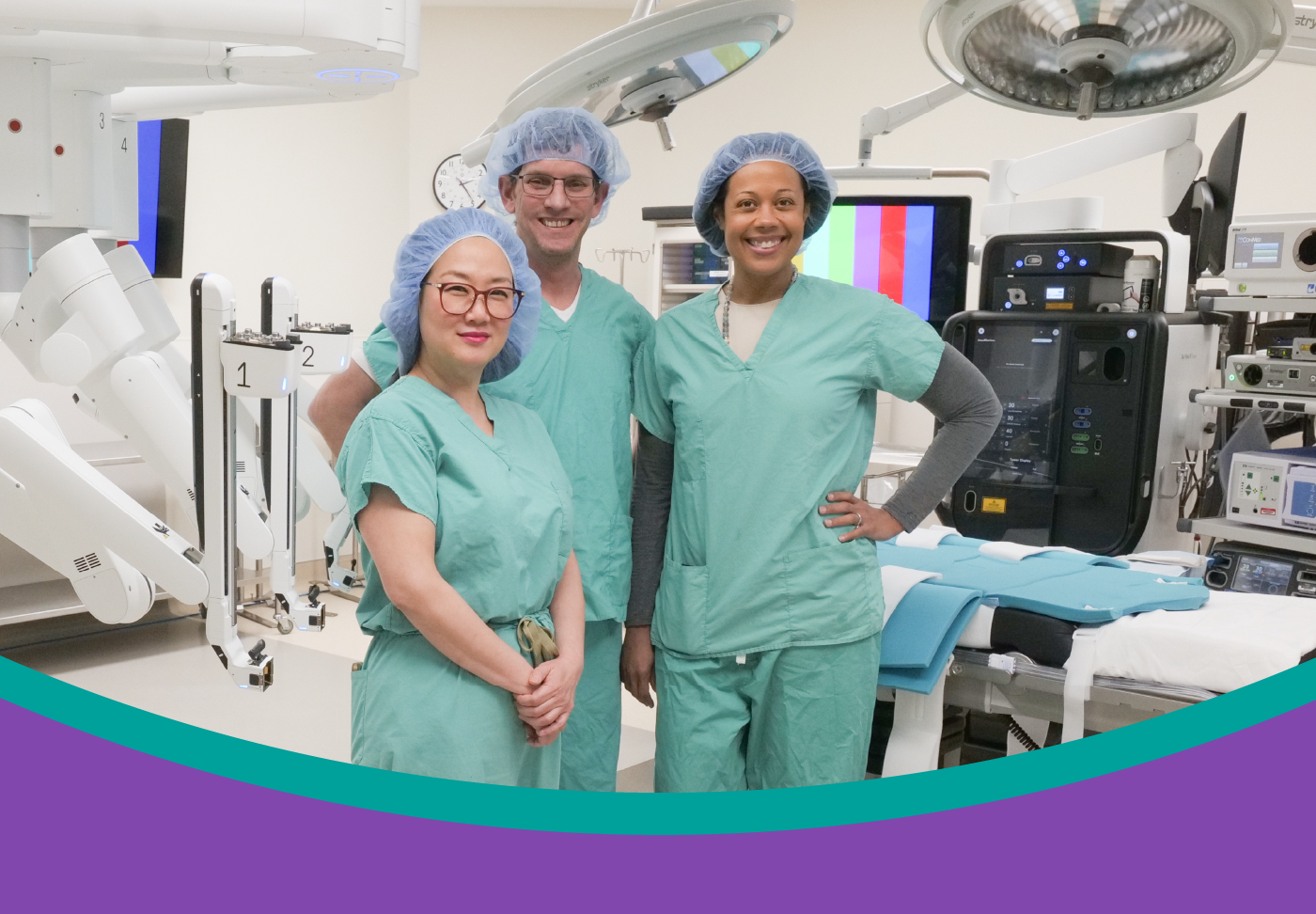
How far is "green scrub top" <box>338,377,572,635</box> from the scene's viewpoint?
4.01ft

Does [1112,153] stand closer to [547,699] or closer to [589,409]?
[589,409]

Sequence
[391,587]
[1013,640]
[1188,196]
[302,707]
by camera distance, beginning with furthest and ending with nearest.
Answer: [302,707] < [1188,196] < [1013,640] < [391,587]

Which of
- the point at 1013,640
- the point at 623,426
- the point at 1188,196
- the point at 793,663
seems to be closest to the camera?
the point at 793,663

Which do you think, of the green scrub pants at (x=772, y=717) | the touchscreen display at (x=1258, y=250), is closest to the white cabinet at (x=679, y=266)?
the touchscreen display at (x=1258, y=250)

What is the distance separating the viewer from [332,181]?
3.69 metres

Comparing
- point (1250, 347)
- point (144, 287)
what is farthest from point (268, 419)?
point (1250, 347)

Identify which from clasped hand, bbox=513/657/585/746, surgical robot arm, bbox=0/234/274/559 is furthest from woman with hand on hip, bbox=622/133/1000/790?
surgical robot arm, bbox=0/234/274/559

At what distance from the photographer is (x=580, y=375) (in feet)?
5.24

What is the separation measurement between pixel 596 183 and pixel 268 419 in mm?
596

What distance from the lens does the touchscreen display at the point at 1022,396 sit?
9.89 ft

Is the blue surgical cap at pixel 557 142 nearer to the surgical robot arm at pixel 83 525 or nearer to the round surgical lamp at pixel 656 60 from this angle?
the round surgical lamp at pixel 656 60

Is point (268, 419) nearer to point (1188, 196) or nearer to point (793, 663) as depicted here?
point (793, 663)

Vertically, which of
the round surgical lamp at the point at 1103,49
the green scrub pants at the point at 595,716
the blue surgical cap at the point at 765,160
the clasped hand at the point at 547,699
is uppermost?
the round surgical lamp at the point at 1103,49

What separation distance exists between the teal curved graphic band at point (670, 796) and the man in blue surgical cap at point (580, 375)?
0.54 metres
